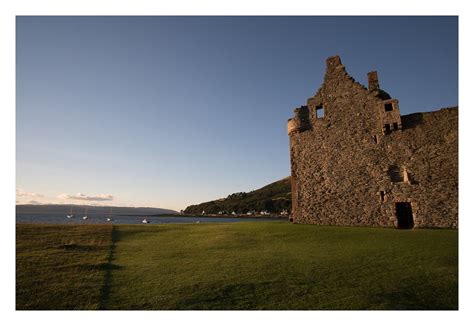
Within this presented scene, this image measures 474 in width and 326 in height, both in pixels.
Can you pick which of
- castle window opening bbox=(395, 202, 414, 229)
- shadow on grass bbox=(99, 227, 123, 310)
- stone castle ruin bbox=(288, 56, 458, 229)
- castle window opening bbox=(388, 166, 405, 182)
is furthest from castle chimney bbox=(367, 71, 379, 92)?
shadow on grass bbox=(99, 227, 123, 310)

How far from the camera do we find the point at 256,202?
136250 mm

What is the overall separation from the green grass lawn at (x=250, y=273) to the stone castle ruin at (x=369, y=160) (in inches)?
148

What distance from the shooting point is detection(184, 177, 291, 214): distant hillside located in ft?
408

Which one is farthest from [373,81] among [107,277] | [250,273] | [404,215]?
[107,277]

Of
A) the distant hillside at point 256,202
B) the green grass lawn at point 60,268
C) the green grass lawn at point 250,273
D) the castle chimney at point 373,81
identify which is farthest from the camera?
the distant hillside at point 256,202

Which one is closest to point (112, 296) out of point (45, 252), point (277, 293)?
point (277, 293)

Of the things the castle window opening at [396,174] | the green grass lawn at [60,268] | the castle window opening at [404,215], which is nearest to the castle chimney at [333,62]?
the castle window opening at [396,174]

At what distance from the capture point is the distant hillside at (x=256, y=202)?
12431 centimetres

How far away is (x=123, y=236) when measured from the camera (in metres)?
17.6

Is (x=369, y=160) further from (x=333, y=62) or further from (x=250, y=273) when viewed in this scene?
(x=250, y=273)

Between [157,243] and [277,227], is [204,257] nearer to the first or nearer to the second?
[157,243]

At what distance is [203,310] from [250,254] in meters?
5.71

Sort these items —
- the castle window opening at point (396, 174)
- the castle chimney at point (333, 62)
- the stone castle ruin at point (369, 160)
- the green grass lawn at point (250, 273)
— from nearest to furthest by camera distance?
the green grass lawn at point (250, 273) → the stone castle ruin at point (369, 160) → the castle window opening at point (396, 174) → the castle chimney at point (333, 62)

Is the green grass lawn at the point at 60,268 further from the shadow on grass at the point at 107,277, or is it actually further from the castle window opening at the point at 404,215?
the castle window opening at the point at 404,215
